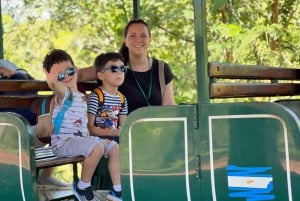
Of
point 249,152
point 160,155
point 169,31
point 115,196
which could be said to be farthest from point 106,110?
point 169,31

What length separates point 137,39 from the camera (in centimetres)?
453

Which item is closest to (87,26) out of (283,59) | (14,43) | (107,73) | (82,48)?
(82,48)

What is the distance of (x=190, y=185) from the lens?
9.77 feet

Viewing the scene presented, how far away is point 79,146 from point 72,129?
205 mm

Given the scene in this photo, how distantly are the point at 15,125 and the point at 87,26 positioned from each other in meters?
7.02

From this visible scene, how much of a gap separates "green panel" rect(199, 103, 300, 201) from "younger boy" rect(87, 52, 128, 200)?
1243 mm

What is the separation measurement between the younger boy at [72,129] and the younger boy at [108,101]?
12cm

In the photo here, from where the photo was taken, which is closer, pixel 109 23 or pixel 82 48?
pixel 109 23

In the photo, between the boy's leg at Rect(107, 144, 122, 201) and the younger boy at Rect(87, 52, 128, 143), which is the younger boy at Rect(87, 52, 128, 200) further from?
the boy's leg at Rect(107, 144, 122, 201)

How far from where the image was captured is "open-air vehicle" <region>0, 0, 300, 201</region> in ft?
9.12

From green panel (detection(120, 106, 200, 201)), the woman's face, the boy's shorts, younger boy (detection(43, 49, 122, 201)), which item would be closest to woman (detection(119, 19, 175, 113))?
the woman's face

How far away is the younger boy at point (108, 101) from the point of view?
4.09 metres

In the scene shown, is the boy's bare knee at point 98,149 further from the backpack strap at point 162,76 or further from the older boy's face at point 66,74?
the backpack strap at point 162,76

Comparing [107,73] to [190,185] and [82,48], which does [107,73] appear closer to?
[190,185]
